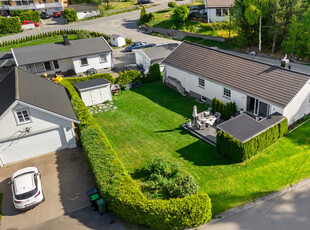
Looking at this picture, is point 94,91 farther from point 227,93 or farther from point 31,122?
point 227,93

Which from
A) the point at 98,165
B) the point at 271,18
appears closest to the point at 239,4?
the point at 271,18

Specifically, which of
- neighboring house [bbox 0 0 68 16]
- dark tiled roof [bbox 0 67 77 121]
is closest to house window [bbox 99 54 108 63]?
dark tiled roof [bbox 0 67 77 121]

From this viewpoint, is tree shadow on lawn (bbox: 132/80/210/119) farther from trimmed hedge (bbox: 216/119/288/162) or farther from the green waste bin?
the green waste bin

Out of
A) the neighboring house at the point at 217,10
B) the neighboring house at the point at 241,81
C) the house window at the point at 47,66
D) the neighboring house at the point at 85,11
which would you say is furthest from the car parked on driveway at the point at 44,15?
the neighboring house at the point at 241,81

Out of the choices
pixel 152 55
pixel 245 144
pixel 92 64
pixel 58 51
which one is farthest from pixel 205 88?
pixel 58 51

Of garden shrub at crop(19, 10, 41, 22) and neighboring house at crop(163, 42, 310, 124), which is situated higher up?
garden shrub at crop(19, 10, 41, 22)

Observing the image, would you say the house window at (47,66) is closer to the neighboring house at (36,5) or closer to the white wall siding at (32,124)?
the white wall siding at (32,124)

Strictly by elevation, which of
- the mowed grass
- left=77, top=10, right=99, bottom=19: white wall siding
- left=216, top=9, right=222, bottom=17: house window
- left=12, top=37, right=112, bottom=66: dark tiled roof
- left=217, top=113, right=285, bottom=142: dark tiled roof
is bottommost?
the mowed grass

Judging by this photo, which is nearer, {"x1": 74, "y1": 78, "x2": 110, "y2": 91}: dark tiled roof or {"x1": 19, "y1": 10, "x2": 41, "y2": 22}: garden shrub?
{"x1": 74, "y1": 78, "x2": 110, "y2": 91}: dark tiled roof

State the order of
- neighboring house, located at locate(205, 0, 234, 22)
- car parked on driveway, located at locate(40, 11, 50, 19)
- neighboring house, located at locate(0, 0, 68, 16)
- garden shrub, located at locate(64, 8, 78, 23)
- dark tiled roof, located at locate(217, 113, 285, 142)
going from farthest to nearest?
neighboring house, located at locate(0, 0, 68, 16)
car parked on driveway, located at locate(40, 11, 50, 19)
garden shrub, located at locate(64, 8, 78, 23)
neighboring house, located at locate(205, 0, 234, 22)
dark tiled roof, located at locate(217, 113, 285, 142)
